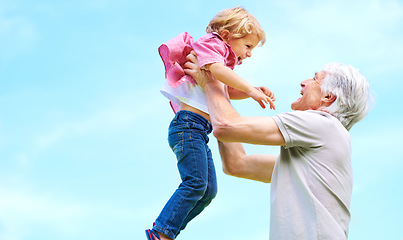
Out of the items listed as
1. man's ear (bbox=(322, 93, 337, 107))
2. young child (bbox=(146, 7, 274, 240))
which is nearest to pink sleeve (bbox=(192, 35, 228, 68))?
young child (bbox=(146, 7, 274, 240))

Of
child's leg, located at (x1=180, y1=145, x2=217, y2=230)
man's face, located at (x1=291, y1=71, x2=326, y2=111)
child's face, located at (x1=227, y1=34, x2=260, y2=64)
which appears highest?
child's face, located at (x1=227, y1=34, x2=260, y2=64)

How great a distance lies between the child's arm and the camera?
2.98 m

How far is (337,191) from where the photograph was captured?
295 centimetres

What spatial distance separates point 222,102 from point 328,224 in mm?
918

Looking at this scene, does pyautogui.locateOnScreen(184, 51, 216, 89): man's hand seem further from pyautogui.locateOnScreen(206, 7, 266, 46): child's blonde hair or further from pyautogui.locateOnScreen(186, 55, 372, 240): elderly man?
pyautogui.locateOnScreen(206, 7, 266, 46): child's blonde hair

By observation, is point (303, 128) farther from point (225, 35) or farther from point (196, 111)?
point (225, 35)

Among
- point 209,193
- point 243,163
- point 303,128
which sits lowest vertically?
point 209,193

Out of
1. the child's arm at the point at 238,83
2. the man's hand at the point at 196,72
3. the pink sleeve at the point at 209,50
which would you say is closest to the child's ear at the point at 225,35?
the pink sleeve at the point at 209,50

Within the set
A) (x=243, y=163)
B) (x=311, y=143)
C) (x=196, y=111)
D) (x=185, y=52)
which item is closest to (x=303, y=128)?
(x=311, y=143)

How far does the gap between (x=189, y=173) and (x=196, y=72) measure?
0.63 metres

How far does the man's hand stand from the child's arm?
126 millimetres

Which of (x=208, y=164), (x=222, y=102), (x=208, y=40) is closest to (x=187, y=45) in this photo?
(x=208, y=40)

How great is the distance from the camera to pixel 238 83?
3.00m

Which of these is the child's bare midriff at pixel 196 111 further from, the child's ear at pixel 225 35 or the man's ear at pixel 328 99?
the man's ear at pixel 328 99
